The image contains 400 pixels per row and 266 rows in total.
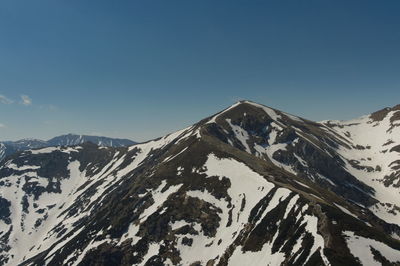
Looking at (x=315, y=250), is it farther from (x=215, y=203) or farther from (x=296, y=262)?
(x=215, y=203)

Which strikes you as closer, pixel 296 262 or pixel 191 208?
pixel 296 262

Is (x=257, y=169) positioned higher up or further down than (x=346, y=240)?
higher up

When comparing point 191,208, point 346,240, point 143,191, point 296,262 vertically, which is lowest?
point 296,262

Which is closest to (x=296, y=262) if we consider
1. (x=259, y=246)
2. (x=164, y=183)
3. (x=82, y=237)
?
(x=259, y=246)

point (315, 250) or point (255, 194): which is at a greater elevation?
point (255, 194)

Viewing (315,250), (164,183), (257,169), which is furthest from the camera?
(164,183)

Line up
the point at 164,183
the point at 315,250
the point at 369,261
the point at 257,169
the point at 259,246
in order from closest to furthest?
1. the point at 369,261
2. the point at 315,250
3. the point at 259,246
4. the point at 257,169
5. the point at 164,183

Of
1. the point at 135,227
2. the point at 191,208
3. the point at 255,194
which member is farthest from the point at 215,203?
the point at 135,227

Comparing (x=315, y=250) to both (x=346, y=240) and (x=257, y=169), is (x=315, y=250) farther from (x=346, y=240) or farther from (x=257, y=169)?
(x=257, y=169)

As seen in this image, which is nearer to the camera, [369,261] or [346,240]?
[369,261]
